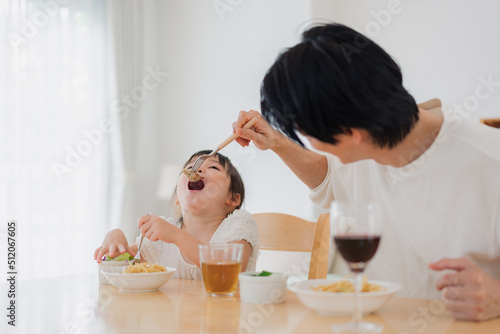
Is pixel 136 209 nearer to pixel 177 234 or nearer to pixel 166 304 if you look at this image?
pixel 177 234

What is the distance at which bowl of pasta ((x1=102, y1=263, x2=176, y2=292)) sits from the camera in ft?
3.89

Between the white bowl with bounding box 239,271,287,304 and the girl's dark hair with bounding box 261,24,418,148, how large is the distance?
0.30m

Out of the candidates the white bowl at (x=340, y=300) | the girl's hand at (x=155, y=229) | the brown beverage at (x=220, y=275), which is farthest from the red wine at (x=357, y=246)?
the girl's hand at (x=155, y=229)

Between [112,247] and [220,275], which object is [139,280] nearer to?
[220,275]

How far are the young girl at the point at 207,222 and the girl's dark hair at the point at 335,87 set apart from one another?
2.19 ft

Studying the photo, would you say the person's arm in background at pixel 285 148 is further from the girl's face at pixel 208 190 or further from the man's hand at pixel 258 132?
the girl's face at pixel 208 190

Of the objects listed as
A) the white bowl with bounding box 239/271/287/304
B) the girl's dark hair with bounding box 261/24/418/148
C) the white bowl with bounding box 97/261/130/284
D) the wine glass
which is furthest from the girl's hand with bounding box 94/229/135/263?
the wine glass

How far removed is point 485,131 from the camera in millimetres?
Answer: 1149

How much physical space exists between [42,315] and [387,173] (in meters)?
0.84

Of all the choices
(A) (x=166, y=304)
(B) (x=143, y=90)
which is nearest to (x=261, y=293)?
(A) (x=166, y=304)

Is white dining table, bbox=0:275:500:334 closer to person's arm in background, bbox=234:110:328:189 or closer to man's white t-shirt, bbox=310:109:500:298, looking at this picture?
man's white t-shirt, bbox=310:109:500:298

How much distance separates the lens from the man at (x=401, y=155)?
0.95m

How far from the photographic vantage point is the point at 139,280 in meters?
1.19

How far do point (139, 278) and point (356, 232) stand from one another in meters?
0.62
